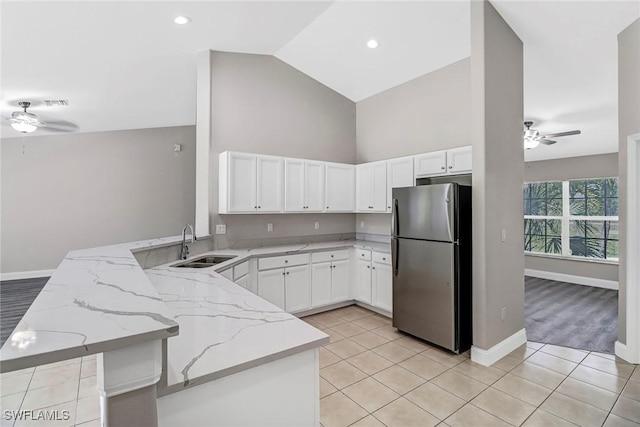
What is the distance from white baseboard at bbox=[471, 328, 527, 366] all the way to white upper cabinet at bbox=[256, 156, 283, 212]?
2742 millimetres

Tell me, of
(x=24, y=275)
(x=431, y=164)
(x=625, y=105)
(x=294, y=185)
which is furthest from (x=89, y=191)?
(x=625, y=105)

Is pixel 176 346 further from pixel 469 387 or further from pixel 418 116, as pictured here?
pixel 418 116

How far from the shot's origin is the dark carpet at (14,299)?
3.72m

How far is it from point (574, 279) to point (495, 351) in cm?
440

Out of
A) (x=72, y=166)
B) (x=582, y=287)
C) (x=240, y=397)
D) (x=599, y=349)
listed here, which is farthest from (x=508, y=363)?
(x=72, y=166)

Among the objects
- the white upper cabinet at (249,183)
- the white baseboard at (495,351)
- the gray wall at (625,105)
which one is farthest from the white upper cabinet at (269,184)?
the gray wall at (625,105)

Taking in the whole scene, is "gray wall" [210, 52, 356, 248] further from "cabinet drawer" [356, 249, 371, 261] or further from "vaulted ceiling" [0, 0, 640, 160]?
"cabinet drawer" [356, 249, 371, 261]

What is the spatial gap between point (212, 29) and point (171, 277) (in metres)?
2.75

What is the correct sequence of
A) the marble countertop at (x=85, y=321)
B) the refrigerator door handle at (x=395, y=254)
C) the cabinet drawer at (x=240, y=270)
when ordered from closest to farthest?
the marble countertop at (x=85, y=321) < the cabinet drawer at (x=240, y=270) < the refrigerator door handle at (x=395, y=254)

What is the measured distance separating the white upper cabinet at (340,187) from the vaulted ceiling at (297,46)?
137cm

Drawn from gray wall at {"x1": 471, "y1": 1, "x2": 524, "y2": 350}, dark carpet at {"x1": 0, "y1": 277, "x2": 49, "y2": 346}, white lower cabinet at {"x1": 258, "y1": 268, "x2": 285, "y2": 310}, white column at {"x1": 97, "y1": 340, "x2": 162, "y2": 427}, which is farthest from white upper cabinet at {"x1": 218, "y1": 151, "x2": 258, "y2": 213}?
white column at {"x1": 97, "y1": 340, "x2": 162, "y2": 427}

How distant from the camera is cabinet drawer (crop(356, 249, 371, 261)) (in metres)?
4.26

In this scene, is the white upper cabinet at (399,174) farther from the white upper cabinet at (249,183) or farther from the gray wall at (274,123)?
the white upper cabinet at (249,183)

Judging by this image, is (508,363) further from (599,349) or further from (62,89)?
(62,89)
